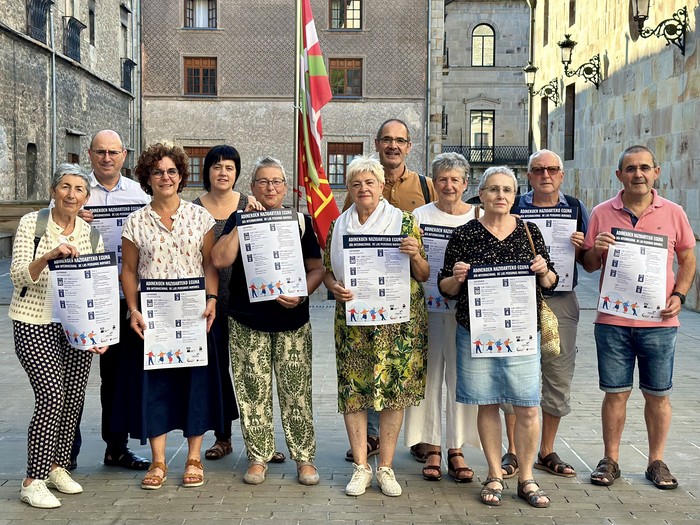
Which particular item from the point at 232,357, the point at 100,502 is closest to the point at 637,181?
the point at 232,357

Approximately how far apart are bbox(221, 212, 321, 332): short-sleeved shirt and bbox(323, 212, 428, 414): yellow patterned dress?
23 centimetres

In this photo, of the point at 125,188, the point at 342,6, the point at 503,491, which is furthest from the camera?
the point at 342,6

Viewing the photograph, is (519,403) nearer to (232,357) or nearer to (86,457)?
(232,357)

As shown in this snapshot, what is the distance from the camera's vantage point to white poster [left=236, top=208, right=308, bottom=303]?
17.8 feet

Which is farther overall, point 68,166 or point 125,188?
point 125,188

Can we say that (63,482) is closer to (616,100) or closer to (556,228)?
(556,228)

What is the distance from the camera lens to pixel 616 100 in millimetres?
19281

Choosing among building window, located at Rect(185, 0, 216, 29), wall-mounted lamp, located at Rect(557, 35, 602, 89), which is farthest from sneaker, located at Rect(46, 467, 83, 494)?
building window, located at Rect(185, 0, 216, 29)

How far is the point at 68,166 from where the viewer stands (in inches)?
214

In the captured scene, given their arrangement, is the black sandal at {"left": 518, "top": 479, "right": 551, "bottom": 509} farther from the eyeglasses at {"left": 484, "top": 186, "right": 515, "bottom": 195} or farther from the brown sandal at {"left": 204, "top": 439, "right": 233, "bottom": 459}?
the brown sandal at {"left": 204, "top": 439, "right": 233, "bottom": 459}

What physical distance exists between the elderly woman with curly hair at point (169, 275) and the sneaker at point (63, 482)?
390 millimetres

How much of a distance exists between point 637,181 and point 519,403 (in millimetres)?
1518

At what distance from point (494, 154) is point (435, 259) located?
41.1 m

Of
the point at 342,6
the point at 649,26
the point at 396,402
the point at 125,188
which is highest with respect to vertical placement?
the point at 342,6
